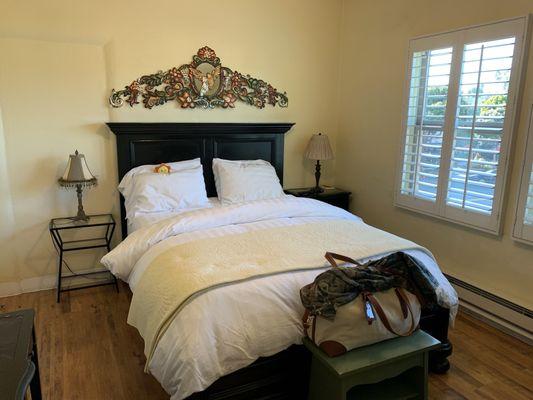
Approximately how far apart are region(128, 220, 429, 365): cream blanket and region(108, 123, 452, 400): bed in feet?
0.27

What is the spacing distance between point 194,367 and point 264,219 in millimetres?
1345

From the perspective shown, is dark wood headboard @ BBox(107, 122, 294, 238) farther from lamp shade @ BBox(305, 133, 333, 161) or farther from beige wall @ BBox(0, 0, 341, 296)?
lamp shade @ BBox(305, 133, 333, 161)

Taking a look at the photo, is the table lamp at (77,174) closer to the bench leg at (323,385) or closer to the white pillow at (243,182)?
the white pillow at (243,182)

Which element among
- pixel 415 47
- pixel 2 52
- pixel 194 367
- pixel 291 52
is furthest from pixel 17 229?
pixel 415 47

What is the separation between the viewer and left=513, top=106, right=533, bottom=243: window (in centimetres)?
248

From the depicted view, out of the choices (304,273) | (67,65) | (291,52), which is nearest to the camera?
(304,273)

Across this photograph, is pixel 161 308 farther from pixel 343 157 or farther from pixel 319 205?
pixel 343 157

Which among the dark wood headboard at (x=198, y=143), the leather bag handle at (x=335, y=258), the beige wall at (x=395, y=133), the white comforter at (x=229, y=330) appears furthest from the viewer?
the dark wood headboard at (x=198, y=143)

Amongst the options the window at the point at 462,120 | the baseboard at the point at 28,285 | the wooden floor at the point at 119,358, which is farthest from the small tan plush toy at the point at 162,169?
the window at the point at 462,120

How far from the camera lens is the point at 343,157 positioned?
418 cm

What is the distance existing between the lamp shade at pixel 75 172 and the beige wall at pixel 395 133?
8.08 ft

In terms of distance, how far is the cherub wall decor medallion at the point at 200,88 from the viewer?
328 cm

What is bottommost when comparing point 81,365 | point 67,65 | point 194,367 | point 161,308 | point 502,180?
point 81,365

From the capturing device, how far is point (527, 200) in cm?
251
